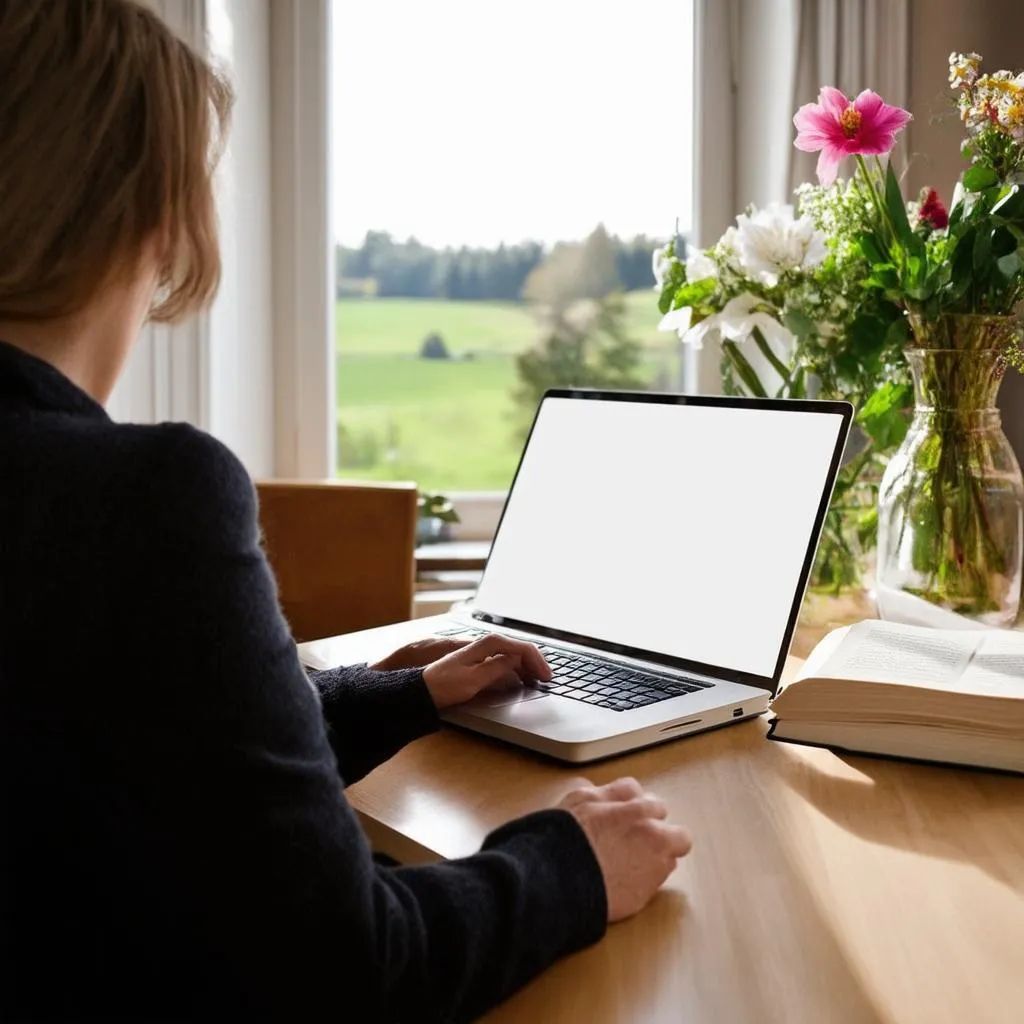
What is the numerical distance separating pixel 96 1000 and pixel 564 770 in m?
0.41

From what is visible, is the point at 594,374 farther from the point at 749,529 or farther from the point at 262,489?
the point at 749,529

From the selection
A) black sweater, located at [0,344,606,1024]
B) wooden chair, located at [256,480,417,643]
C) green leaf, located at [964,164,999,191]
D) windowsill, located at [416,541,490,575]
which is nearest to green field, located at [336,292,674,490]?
windowsill, located at [416,541,490,575]

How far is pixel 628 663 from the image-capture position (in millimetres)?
1165

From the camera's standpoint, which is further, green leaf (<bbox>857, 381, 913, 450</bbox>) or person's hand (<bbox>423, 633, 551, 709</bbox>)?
green leaf (<bbox>857, 381, 913, 450</bbox>)

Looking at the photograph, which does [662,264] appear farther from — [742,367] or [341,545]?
[341,545]

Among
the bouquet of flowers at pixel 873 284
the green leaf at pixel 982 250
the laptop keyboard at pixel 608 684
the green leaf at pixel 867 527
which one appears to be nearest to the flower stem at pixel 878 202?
the bouquet of flowers at pixel 873 284

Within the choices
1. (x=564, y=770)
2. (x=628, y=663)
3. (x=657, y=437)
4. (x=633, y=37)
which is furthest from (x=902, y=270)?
(x=633, y=37)

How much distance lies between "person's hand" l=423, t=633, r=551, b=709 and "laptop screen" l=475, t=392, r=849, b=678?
163 mm

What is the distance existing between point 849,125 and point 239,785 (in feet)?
3.42

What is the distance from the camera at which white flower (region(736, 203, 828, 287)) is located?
1.42 metres

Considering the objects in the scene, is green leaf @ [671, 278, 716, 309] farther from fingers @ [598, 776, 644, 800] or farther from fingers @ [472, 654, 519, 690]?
fingers @ [598, 776, 644, 800]

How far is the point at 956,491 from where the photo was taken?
131 centimetres

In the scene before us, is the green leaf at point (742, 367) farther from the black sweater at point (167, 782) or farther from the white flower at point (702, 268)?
the black sweater at point (167, 782)

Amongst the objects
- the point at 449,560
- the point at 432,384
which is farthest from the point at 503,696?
the point at 432,384
